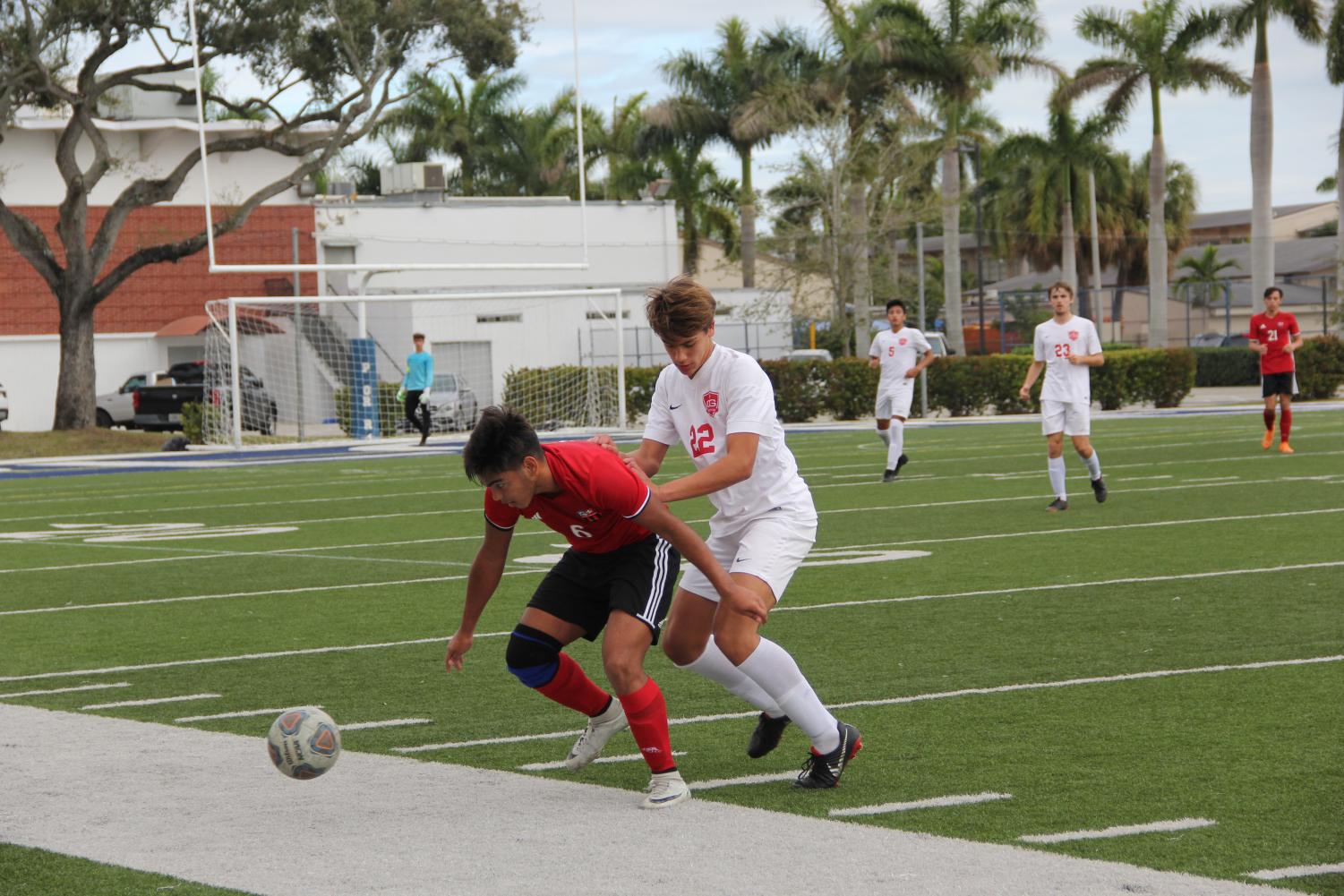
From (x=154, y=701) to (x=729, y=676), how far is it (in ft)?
9.98

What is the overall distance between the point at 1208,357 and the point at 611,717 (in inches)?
1701

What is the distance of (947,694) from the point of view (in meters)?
7.34

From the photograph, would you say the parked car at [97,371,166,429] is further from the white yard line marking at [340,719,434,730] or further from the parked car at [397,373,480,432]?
the white yard line marking at [340,719,434,730]

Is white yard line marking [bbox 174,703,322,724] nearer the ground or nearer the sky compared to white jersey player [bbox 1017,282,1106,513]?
nearer the ground

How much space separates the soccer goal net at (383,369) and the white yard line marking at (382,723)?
Result: 21950 mm

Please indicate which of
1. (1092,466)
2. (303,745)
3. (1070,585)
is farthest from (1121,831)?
(1092,466)

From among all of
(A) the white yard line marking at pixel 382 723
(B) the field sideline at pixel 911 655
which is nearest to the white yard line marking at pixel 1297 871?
(B) the field sideline at pixel 911 655

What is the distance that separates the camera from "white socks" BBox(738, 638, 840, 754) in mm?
5746

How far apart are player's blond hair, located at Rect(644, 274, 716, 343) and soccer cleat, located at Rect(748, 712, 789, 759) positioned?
1.41m

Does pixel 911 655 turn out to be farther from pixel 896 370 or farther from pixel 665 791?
pixel 896 370

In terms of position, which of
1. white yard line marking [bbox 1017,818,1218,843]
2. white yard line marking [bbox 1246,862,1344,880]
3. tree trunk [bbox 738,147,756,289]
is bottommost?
white yard line marking [bbox 1017,818,1218,843]

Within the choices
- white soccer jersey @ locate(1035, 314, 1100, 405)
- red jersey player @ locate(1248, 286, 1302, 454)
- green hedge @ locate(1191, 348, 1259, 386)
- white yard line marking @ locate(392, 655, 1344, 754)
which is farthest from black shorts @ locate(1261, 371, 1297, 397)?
green hedge @ locate(1191, 348, 1259, 386)

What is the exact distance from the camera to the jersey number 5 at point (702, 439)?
6039 millimetres

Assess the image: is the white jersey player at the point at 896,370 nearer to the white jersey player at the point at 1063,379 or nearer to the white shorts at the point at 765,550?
the white jersey player at the point at 1063,379
